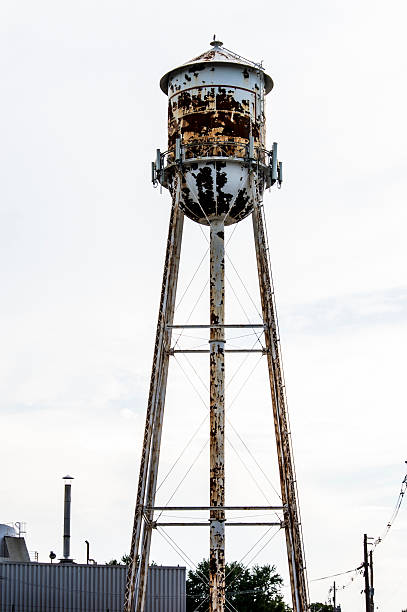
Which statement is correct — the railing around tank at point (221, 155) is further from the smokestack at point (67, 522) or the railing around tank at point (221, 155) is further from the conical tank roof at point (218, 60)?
the smokestack at point (67, 522)

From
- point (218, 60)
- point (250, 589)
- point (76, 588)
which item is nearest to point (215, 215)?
point (218, 60)

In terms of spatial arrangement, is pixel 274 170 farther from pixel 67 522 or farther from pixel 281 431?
pixel 67 522

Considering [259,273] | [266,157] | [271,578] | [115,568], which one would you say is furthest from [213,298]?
[271,578]

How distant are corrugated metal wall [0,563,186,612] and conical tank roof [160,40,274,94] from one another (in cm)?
1678

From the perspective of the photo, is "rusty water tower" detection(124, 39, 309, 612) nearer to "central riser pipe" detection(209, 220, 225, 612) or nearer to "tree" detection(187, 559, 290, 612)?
"central riser pipe" detection(209, 220, 225, 612)

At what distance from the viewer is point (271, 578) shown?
234ft

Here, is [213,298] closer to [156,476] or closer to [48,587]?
[156,476]

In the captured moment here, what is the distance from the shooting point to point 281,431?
108 ft

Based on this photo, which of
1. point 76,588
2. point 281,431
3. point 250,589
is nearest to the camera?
point 281,431

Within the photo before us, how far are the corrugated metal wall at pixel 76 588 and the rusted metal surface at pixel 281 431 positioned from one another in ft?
41.9

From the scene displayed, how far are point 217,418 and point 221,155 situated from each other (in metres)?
6.65

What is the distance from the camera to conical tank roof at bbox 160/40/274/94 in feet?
114

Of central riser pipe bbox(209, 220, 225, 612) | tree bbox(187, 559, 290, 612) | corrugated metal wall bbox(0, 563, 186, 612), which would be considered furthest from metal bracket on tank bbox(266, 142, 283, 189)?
tree bbox(187, 559, 290, 612)

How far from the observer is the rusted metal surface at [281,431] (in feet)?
106
